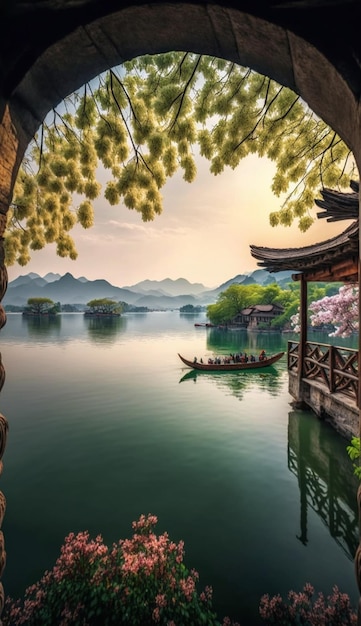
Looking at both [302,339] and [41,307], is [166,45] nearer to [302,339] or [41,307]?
[302,339]

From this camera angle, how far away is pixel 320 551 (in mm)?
5133

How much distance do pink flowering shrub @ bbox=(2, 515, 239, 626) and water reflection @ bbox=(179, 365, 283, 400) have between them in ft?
47.0

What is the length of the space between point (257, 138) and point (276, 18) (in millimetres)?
3094

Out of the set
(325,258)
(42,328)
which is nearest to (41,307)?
(42,328)

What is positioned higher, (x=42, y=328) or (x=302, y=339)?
(x=302, y=339)

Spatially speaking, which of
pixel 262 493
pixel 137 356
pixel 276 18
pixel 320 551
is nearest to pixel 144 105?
pixel 276 18

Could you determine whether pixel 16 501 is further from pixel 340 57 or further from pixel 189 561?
pixel 340 57

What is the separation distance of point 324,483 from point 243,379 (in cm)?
1447

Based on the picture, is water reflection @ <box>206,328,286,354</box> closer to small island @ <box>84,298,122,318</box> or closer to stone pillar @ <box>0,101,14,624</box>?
stone pillar @ <box>0,101,14,624</box>

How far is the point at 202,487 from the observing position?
7188 millimetres

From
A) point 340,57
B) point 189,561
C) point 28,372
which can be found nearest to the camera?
point 340,57

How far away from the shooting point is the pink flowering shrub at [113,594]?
2.81 meters

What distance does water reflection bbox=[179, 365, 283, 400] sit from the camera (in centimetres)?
1895

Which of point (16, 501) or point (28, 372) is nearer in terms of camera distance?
point (16, 501)
